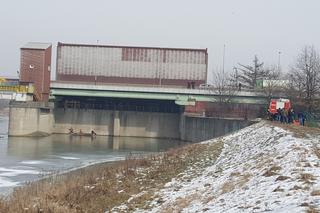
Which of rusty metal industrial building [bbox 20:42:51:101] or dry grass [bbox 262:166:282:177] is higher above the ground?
rusty metal industrial building [bbox 20:42:51:101]

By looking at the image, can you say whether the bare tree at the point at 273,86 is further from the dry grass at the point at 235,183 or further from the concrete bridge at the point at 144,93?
the dry grass at the point at 235,183

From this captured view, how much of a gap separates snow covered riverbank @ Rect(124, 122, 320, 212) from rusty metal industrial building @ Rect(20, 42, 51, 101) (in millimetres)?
58735

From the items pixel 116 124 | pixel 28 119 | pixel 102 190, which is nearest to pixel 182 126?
pixel 116 124

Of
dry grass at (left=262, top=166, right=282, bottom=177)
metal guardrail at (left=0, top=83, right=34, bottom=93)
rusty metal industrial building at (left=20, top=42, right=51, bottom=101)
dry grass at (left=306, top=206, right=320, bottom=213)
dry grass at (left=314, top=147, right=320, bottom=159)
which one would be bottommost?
dry grass at (left=306, top=206, right=320, bottom=213)

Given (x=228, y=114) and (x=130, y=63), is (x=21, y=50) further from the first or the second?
(x=228, y=114)

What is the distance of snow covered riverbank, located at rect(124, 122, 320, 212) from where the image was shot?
10.3 metres

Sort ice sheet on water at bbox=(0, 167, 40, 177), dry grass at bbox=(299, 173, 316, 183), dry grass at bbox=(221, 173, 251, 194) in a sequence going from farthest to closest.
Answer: ice sheet on water at bbox=(0, 167, 40, 177) → dry grass at bbox=(221, 173, 251, 194) → dry grass at bbox=(299, 173, 316, 183)

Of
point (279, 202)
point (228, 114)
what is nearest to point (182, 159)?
point (279, 202)

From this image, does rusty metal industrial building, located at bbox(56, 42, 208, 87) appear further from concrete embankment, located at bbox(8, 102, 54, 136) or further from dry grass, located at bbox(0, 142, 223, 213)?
dry grass, located at bbox(0, 142, 223, 213)

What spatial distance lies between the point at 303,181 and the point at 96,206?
5838 mm

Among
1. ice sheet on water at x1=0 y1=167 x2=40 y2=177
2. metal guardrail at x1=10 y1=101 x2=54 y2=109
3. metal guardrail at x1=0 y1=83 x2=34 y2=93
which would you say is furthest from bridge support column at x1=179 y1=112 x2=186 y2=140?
ice sheet on water at x1=0 y1=167 x2=40 y2=177

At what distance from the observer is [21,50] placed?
75.9 m

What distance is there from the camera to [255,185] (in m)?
12.6

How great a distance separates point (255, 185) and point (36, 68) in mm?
66078
